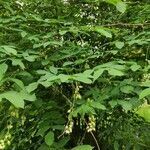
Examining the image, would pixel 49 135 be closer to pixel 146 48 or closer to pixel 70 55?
pixel 70 55

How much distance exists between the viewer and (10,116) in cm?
228

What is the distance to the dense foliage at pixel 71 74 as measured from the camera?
1.73 metres

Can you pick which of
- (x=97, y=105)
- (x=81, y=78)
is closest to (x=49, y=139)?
(x=97, y=105)

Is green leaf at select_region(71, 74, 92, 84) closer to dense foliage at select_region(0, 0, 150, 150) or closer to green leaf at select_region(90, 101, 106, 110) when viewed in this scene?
dense foliage at select_region(0, 0, 150, 150)

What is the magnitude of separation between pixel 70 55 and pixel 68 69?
0.36 ft

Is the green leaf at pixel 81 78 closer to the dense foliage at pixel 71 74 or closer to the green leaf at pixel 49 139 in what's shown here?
the dense foliage at pixel 71 74

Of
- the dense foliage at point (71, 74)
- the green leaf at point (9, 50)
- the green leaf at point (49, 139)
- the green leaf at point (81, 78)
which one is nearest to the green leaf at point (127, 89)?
the dense foliage at point (71, 74)

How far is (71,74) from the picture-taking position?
1850 millimetres

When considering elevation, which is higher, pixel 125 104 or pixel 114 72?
pixel 114 72

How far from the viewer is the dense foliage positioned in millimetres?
1726

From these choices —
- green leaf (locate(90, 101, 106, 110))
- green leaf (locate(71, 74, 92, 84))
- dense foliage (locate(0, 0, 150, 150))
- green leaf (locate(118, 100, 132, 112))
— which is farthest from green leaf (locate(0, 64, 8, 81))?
→ green leaf (locate(118, 100, 132, 112))

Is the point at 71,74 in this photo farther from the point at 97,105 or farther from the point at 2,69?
the point at 2,69

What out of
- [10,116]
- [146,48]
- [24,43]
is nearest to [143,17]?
[146,48]

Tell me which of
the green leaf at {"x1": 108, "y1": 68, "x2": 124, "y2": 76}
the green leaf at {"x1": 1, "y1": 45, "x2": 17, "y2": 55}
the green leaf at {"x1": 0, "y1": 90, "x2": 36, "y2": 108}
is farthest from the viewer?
the green leaf at {"x1": 1, "y1": 45, "x2": 17, "y2": 55}
